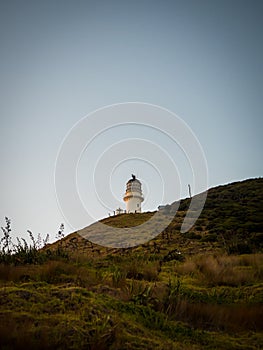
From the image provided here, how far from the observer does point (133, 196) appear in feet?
159

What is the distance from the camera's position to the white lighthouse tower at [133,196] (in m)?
48.1

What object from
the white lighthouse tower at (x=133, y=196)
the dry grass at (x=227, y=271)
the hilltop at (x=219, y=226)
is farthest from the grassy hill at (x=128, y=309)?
the white lighthouse tower at (x=133, y=196)

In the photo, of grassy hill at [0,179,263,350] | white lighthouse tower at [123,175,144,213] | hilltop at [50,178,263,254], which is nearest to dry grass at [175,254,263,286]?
grassy hill at [0,179,263,350]

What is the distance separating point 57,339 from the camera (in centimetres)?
263

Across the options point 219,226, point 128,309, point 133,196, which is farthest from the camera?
point 133,196

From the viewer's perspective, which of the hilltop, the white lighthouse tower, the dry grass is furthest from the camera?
the white lighthouse tower

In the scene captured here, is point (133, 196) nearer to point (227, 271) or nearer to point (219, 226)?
point (219, 226)

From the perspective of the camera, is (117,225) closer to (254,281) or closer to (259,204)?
(259,204)

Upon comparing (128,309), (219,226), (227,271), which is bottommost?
(128,309)

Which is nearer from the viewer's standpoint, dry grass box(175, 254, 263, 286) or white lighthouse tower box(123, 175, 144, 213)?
dry grass box(175, 254, 263, 286)

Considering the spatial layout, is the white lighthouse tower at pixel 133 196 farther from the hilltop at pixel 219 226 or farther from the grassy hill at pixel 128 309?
the grassy hill at pixel 128 309

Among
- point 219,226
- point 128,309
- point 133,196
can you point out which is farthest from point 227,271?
point 133,196

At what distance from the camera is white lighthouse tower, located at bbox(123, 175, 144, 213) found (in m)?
48.1

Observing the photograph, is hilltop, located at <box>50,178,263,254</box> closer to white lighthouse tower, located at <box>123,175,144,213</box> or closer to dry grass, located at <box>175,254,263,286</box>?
dry grass, located at <box>175,254,263,286</box>
